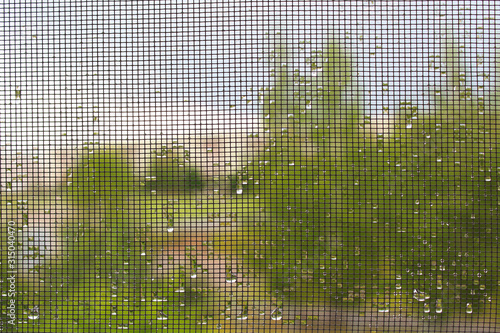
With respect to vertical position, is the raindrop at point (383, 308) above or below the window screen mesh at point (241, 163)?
below

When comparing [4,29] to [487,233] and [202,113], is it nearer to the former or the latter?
[202,113]

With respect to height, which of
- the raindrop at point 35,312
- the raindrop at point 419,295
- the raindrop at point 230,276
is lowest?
the raindrop at point 35,312

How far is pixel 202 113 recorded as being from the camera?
1013mm

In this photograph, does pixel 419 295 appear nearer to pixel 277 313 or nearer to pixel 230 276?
pixel 277 313

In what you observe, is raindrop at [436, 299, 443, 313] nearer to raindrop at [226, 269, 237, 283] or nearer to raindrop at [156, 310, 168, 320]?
raindrop at [226, 269, 237, 283]

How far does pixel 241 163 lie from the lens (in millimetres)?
1069

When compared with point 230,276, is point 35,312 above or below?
below

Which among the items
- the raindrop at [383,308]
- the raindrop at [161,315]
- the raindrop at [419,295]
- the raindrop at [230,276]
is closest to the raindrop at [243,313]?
the raindrop at [230,276]

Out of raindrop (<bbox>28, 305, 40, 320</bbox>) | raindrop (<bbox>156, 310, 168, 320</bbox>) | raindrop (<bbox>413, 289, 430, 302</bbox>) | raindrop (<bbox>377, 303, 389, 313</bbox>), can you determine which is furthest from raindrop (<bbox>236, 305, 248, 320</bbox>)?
raindrop (<bbox>28, 305, 40, 320</bbox>)

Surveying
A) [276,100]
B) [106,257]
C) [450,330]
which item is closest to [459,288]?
[450,330]

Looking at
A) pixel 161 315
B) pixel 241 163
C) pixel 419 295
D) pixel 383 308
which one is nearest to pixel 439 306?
pixel 419 295

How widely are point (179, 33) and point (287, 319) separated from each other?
3.91 ft

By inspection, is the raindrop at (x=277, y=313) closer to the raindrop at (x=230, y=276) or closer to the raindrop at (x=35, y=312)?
the raindrop at (x=230, y=276)

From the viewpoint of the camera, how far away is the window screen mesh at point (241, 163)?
1.03 metres
